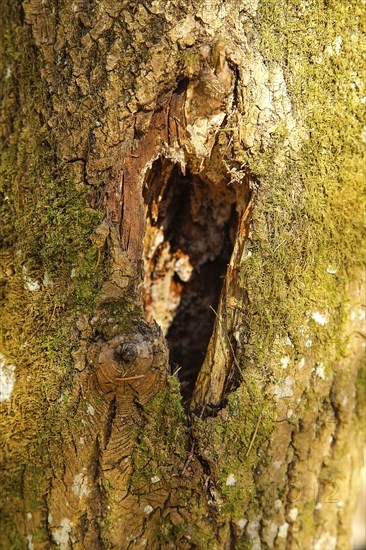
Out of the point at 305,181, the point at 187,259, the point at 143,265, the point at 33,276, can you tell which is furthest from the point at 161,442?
the point at 305,181

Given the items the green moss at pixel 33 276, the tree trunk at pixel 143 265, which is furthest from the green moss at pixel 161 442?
the green moss at pixel 33 276

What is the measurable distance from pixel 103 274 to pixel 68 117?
0.50 m

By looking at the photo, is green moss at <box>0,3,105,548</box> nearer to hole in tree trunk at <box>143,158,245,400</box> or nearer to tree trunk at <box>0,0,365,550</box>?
tree trunk at <box>0,0,365,550</box>

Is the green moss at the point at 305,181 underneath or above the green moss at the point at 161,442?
above

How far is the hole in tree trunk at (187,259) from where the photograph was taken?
191 centimetres

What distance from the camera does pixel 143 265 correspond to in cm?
158

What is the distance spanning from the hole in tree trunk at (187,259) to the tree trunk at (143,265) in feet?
0.70

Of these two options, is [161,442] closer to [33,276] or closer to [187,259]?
[33,276]

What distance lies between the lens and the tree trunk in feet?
4.80

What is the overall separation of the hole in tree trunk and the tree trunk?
213 millimetres

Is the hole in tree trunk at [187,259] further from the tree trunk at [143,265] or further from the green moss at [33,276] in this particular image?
the green moss at [33,276]

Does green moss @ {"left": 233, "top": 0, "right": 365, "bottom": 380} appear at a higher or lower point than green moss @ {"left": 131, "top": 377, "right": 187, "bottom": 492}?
higher

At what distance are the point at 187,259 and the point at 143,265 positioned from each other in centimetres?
51

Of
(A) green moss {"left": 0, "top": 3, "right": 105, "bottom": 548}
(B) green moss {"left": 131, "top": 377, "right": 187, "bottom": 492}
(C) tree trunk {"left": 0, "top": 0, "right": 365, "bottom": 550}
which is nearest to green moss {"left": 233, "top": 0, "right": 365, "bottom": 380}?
(C) tree trunk {"left": 0, "top": 0, "right": 365, "bottom": 550}
